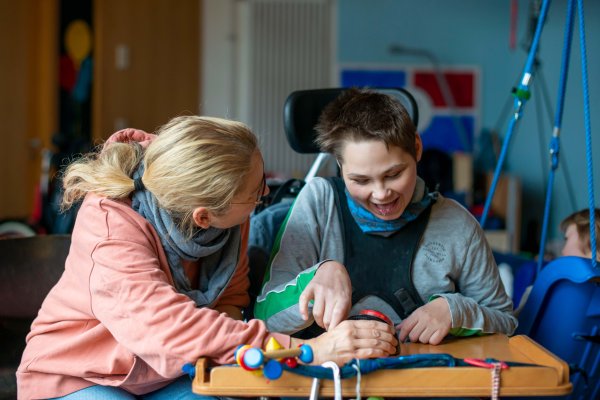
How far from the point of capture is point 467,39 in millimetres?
6078

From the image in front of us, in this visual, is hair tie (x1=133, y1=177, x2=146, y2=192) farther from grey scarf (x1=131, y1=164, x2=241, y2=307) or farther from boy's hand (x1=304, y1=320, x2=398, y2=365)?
boy's hand (x1=304, y1=320, x2=398, y2=365)

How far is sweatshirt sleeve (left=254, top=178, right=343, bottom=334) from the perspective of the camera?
1.65 m

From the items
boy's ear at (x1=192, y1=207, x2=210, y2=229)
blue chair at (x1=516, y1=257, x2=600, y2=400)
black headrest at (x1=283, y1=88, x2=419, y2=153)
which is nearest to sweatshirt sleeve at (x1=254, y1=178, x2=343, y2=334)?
boy's ear at (x1=192, y1=207, x2=210, y2=229)

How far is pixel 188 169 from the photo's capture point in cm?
149

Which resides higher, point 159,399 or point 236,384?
point 236,384

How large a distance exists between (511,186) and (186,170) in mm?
4269

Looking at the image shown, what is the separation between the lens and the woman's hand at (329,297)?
144 cm

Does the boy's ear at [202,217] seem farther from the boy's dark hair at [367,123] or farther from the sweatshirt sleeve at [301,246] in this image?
the boy's dark hair at [367,123]

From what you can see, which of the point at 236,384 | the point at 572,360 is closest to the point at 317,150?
the point at 572,360

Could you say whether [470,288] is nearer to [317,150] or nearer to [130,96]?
[317,150]

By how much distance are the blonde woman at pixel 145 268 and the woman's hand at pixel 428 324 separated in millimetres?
158

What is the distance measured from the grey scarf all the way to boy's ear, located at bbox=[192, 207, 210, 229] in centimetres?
3

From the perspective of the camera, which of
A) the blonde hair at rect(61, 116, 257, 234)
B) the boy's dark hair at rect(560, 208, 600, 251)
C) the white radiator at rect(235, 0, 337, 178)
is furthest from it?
the white radiator at rect(235, 0, 337, 178)

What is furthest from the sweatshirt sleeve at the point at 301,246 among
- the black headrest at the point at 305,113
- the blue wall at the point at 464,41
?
the blue wall at the point at 464,41
